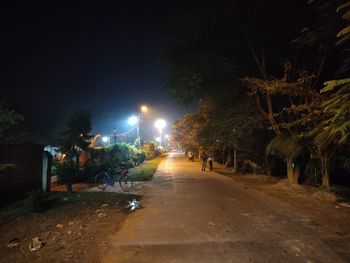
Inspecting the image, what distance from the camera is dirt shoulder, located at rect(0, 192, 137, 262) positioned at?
20.0 ft

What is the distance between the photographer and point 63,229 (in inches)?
300

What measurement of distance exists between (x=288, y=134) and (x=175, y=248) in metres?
10.7

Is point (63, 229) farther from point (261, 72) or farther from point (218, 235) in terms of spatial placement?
point (261, 72)

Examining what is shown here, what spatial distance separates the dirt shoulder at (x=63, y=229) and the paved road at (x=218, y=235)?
0.47m

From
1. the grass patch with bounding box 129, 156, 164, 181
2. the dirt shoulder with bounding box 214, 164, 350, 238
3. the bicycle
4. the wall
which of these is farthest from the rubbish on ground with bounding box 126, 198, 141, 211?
the grass patch with bounding box 129, 156, 164, 181

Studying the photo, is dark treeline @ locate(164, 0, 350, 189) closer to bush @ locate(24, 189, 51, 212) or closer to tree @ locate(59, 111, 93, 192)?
tree @ locate(59, 111, 93, 192)

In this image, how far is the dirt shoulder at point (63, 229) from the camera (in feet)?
20.0

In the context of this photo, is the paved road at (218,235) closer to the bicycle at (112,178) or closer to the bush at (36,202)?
the bush at (36,202)

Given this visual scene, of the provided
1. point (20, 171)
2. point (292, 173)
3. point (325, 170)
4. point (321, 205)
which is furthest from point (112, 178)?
point (325, 170)

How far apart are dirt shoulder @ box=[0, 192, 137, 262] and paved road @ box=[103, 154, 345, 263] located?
470 millimetres

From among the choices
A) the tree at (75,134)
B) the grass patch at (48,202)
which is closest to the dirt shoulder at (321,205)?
the grass patch at (48,202)

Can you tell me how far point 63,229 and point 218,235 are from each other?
375 centimetres

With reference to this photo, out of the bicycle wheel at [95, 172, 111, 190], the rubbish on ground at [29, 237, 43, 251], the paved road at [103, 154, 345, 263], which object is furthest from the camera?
the bicycle wheel at [95, 172, 111, 190]

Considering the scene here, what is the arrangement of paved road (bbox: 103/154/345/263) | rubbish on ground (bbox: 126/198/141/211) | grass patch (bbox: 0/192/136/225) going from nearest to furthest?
1. paved road (bbox: 103/154/345/263)
2. grass patch (bbox: 0/192/136/225)
3. rubbish on ground (bbox: 126/198/141/211)
